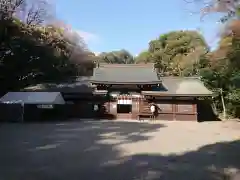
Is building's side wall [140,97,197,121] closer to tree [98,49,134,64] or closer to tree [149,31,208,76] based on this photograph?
tree [149,31,208,76]

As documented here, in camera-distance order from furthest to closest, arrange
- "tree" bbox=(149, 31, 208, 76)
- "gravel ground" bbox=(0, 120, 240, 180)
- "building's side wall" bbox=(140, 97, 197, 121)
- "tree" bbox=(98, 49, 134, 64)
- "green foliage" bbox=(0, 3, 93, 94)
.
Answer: "tree" bbox=(98, 49, 134, 64) < "tree" bbox=(149, 31, 208, 76) < "green foliage" bbox=(0, 3, 93, 94) < "building's side wall" bbox=(140, 97, 197, 121) < "gravel ground" bbox=(0, 120, 240, 180)

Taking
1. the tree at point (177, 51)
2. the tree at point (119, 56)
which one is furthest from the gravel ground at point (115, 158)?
the tree at point (119, 56)

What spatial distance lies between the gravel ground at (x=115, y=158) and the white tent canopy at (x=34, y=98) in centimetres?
871

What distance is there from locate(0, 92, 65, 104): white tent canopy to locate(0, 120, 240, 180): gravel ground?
28.6 feet

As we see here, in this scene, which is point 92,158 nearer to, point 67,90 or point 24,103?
point 24,103

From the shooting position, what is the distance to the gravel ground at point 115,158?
7426mm

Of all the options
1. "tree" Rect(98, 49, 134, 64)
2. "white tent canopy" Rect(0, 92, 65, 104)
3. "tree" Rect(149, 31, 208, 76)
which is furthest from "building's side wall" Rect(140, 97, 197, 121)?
"tree" Rect(98, 49, 134, 64)

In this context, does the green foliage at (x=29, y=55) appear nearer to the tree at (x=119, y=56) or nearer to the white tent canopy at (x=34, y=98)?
the white tent canopy at (x=34, y=98)

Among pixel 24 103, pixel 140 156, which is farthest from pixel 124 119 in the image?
pixel 140 156

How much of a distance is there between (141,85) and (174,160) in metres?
16.1

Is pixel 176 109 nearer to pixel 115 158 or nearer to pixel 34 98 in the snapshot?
pixel 34 98

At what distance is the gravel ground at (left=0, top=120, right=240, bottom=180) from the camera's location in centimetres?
743

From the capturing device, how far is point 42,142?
1209 cm

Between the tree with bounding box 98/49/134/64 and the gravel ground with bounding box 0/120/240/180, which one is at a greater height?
the tree with bounding box 98/49/134/64
